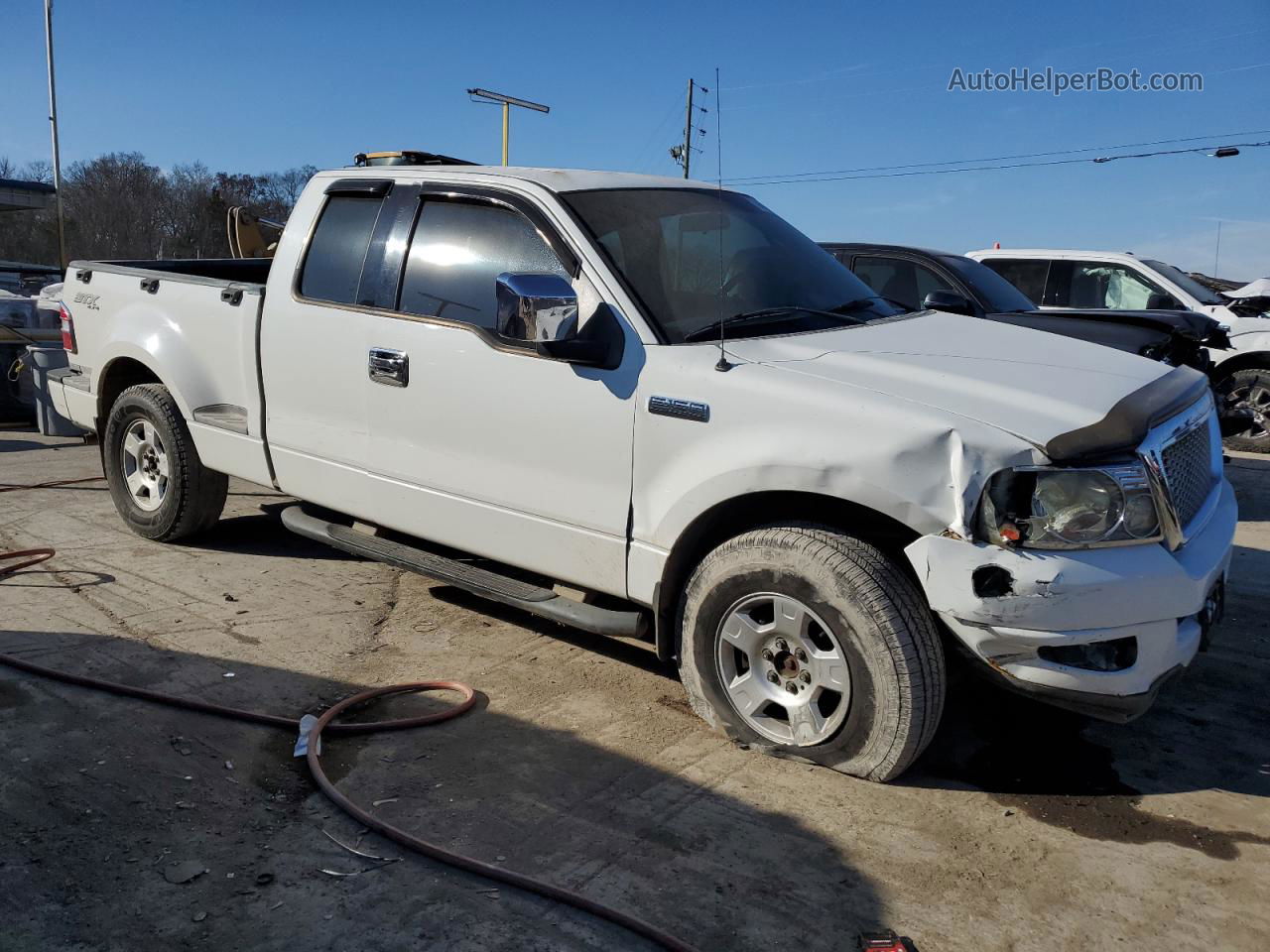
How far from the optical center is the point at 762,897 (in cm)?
278

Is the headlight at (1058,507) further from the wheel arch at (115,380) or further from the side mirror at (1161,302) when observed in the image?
the side mirror at (1161,302)

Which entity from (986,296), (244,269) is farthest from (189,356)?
(986,296)

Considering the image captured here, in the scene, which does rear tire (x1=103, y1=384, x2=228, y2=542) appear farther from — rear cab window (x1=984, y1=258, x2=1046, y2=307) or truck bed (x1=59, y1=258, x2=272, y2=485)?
rear cab window (x1=984, y1=258, x2=1046, y2=307)

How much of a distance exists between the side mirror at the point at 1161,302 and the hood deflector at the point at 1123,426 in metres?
7.44

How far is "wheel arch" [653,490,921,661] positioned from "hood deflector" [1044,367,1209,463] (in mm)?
490

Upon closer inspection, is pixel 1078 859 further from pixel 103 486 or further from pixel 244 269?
pixel 103 486

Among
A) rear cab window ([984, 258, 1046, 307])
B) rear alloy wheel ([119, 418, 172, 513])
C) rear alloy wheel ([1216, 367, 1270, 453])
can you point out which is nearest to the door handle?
rear alloy wheel ([119, 418, 172, 513])

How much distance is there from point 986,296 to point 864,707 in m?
5.61

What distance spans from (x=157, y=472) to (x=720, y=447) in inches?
152

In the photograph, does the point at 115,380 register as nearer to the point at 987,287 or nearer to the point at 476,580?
the point at 476,580

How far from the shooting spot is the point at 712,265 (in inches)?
163

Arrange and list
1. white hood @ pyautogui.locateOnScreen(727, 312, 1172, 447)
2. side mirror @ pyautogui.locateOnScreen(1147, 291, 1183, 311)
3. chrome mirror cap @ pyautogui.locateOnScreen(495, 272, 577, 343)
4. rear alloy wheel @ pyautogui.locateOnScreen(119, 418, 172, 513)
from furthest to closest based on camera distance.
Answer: side mirror @ pyautogui.locateOnScreen(1147, 291, 1183, 311)
rear alloy wheel @ pyautogui.locateOnScreen(119, 418, 172, 513)
chrome mirror cap @ pyautogui.locateOnScreen(495, 272, 577, 343)
white hood @ pyautogui.locateOnScreen(727, 312, 1172, 447)

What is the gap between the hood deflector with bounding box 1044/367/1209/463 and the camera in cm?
296

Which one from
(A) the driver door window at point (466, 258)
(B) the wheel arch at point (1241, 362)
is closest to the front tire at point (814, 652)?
(A) the driver door window at point (466, 258)
